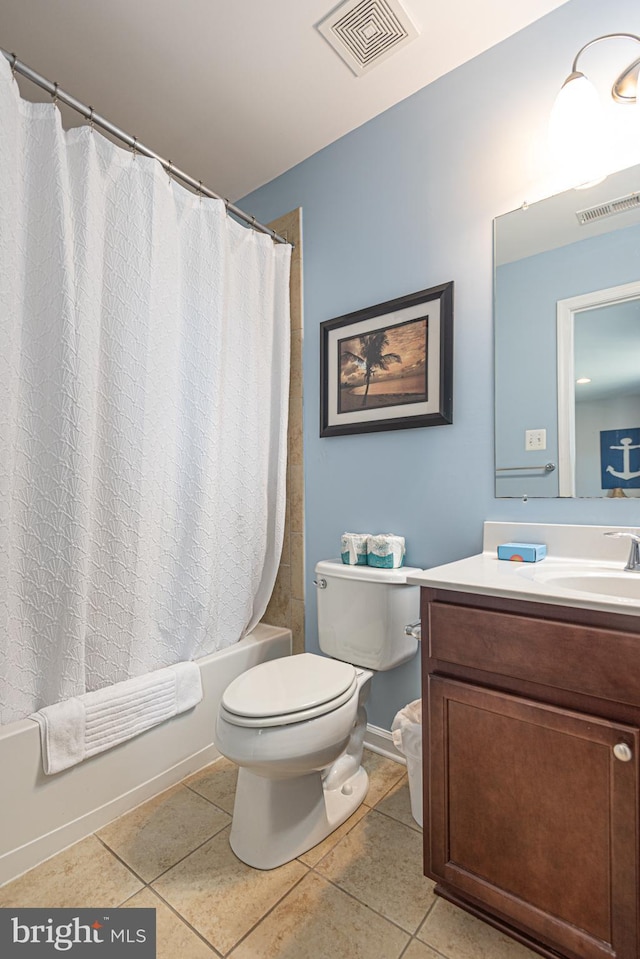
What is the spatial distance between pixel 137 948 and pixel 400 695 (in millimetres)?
999

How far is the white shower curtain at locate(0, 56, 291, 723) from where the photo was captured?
1.27 meters

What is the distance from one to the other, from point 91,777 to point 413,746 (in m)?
0.94

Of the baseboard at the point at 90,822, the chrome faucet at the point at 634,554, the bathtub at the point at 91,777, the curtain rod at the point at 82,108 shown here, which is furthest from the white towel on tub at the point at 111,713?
the curtain rod at the point at 82,108

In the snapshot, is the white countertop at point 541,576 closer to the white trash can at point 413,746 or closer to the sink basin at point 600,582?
the sink basin at point 600,582

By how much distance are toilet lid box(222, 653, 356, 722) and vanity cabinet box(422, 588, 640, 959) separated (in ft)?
0.99

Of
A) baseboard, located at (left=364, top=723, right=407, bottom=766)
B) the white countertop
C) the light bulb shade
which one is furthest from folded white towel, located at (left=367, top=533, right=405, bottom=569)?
the light bulb shade

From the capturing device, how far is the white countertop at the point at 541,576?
891mm

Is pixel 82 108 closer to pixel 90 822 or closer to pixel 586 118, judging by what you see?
pixel 586 118

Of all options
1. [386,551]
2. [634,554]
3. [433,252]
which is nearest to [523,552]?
[634,554]

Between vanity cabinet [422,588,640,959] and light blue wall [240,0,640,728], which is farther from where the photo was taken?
light blue wall [240,0,640,728]

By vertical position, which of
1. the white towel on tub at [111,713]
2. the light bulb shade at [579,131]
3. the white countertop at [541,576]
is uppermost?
the light bulb shade at [579,131]

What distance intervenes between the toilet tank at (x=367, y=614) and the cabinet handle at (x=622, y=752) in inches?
27.9
